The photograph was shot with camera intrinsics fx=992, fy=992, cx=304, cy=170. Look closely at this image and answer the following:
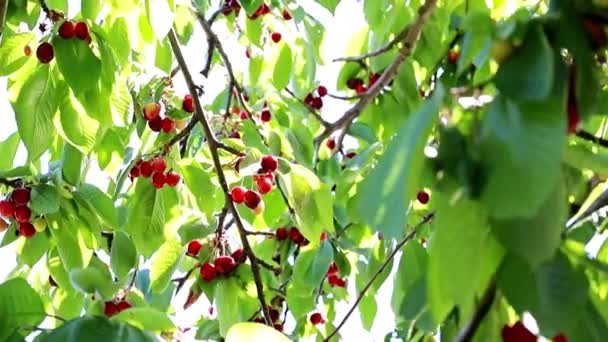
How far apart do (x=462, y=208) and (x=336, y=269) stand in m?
1.99

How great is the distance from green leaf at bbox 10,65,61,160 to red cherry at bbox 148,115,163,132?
13.1 inches

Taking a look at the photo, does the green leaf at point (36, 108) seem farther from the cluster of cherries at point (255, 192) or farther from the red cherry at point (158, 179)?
the cluster of cherries at point (255, 192)

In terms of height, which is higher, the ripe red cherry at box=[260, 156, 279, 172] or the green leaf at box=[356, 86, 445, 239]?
the green leaf at box=[356, 86, 445, 239]

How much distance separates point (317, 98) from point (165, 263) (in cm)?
101

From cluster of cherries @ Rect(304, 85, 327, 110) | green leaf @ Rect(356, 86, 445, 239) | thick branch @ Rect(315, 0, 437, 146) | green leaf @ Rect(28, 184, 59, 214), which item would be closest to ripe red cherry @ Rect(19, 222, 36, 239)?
green leaf @ Rect(28, 184, 59, 214)

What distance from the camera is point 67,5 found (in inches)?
73.5

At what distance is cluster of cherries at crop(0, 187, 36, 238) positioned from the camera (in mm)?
1812

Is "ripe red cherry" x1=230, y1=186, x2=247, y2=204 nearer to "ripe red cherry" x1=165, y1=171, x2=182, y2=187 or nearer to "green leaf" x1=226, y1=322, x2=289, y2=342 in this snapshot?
"ripe red cherry" x1=165, y1=171, x2=182, y2=187

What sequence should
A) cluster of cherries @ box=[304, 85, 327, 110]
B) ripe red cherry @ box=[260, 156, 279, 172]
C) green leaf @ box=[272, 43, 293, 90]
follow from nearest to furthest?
ripe red cherry @ box=[260, 156, 279, 172], green leaf @ box=[272, 43, 293, 90], cluster of cherries @ box=[304, 85, 327, 110]

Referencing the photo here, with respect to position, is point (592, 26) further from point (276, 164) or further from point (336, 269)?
point (336, 269)

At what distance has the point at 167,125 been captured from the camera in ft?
6.76

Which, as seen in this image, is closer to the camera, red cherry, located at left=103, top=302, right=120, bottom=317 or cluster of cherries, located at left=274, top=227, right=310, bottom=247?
red cherry, located at left=103, top=302, right=120, bottom=317

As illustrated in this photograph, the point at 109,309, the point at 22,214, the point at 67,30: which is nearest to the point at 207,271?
the point at 22,214

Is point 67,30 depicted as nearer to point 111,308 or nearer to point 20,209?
point 20,209
